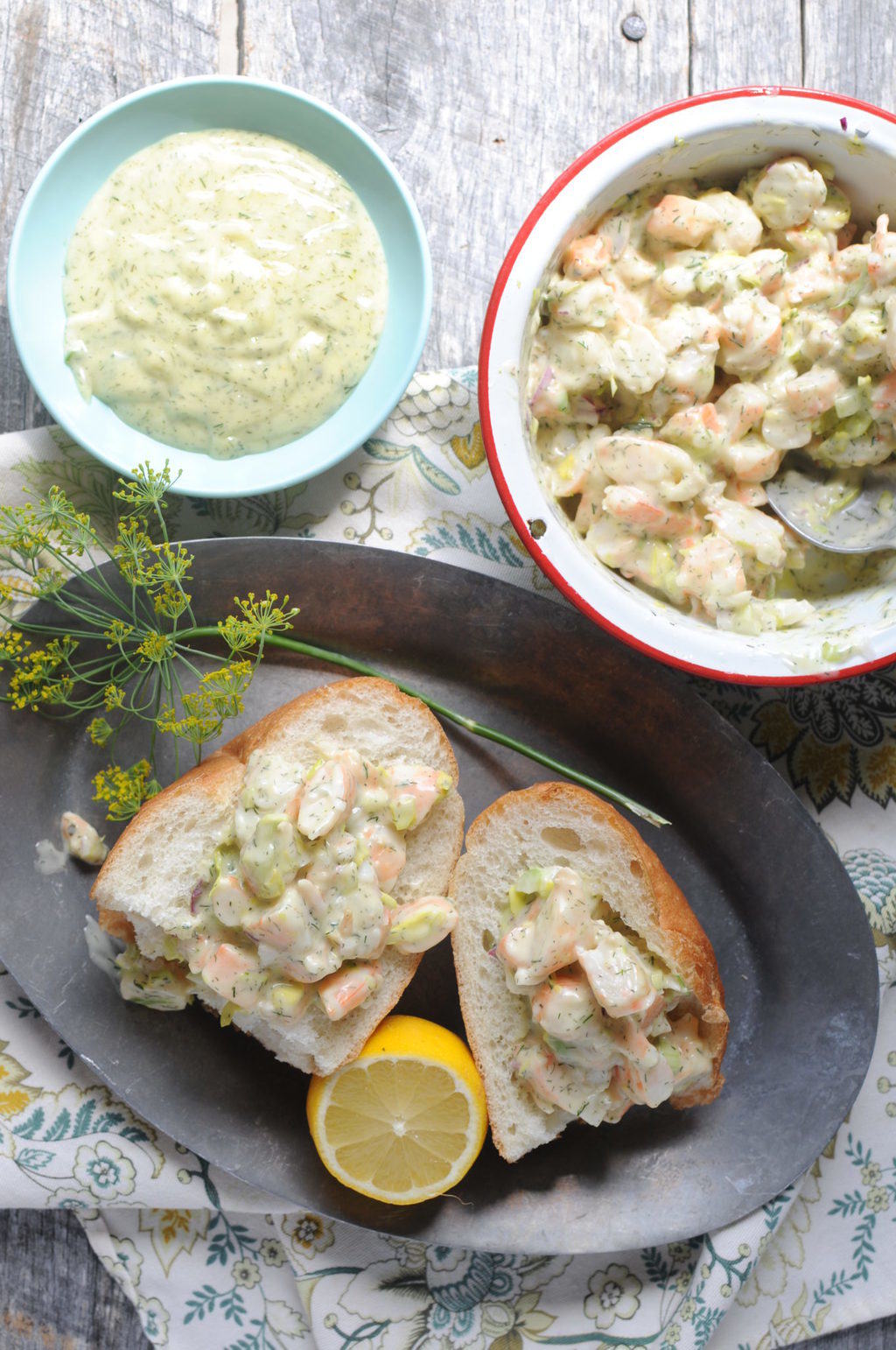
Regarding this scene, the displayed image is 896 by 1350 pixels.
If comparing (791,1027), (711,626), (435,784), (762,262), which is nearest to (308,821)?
(435,784)

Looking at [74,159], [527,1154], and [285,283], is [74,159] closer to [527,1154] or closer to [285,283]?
[285,283]

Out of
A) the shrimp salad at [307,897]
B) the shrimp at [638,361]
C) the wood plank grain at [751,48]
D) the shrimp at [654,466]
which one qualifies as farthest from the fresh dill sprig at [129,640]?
the wood plank grain at [751,48]

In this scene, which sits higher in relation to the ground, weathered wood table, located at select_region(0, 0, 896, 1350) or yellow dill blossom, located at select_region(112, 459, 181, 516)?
weathered wood table, located at select_region(0, 0, 896, 1350)

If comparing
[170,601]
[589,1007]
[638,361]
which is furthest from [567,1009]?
[638,361]

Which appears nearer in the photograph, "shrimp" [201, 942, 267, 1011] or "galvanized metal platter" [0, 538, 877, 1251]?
"shrimp" [201, 942, 267, 1011]

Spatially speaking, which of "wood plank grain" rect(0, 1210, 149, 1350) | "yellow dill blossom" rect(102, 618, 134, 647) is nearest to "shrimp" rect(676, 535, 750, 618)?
"yellow dill blossom" rect(102, 618, 134, 647)

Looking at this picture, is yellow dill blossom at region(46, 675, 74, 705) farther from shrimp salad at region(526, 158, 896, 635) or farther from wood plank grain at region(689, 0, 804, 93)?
wood plank grain at region(689, 0, 804, 93)

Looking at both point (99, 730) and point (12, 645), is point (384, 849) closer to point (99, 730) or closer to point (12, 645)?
point (99, 730)
